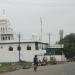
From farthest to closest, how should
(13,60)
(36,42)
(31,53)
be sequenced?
(36,42) < (31,53) < (13,60)

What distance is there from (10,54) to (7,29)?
34.7m

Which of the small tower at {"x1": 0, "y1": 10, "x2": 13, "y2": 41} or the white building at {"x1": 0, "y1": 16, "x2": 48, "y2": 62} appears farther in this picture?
the small tower at {"x1": 0, "y1": 10, "x2": 13, "y2": 41}

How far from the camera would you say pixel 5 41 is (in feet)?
335

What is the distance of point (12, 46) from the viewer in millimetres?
→ 100875

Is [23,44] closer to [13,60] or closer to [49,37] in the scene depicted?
[49,37]

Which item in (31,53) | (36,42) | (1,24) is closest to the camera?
(31,53)

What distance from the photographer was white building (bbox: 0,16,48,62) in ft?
244

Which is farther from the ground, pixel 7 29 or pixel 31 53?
pixel 7 29

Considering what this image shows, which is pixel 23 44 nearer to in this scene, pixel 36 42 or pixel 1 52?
pixel 36 42

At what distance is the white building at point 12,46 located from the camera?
244 ft

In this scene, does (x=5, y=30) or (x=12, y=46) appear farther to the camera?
(x=5, y=30)

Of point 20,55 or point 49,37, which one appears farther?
point 49,37

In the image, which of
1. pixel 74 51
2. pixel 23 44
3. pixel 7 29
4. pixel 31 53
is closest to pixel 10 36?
pixel 7 29

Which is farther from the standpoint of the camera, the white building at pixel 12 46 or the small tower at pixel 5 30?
the small tower at pixel 5 30
